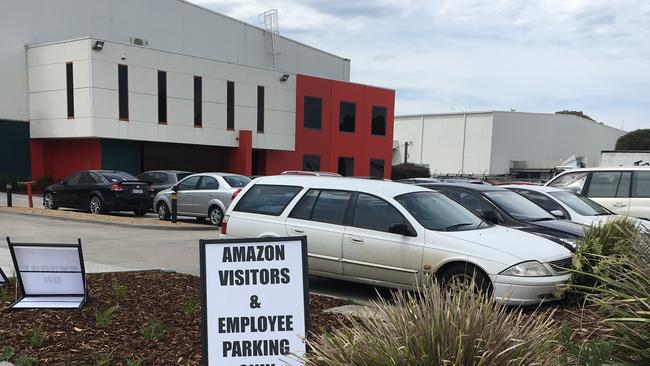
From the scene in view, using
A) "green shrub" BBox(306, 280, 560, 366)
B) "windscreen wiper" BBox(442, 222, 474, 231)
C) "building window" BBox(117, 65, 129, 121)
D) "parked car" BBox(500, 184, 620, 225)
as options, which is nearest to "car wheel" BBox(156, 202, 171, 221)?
"parked car" BBox(500, 184, 620, 225)

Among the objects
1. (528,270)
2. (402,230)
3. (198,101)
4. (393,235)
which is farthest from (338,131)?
(528,270)

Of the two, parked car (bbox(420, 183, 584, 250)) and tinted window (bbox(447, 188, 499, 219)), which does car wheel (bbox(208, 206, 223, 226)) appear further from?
tinted window (bbox(447, 188, 499, 219))

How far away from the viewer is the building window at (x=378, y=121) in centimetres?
4100

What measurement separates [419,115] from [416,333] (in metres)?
79.8

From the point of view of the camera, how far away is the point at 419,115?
264ft

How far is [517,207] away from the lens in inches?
345

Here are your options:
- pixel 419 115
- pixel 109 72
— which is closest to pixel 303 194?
pixel 109 72

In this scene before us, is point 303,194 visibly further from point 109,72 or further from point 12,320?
point 109,72

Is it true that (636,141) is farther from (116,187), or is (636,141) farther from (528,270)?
(528,270)

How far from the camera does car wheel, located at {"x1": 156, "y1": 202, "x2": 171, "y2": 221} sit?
54.9 ft

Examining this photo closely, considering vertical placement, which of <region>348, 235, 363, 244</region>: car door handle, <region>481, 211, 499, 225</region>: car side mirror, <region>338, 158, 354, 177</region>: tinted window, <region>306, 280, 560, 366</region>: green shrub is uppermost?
<region>306, 280, 560, 366</region>: green shrub

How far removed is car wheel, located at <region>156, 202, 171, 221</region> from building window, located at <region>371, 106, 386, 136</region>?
26000 mm

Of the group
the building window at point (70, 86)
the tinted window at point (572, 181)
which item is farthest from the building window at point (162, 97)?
the tinted window at point (572, 181)

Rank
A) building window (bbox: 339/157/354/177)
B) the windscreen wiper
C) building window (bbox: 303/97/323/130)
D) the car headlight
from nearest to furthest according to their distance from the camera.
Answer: the car headlight < the windscreen wiper < building window (bbox: 303/97/323/130) < building window (bbox: 339/157/354/177)
